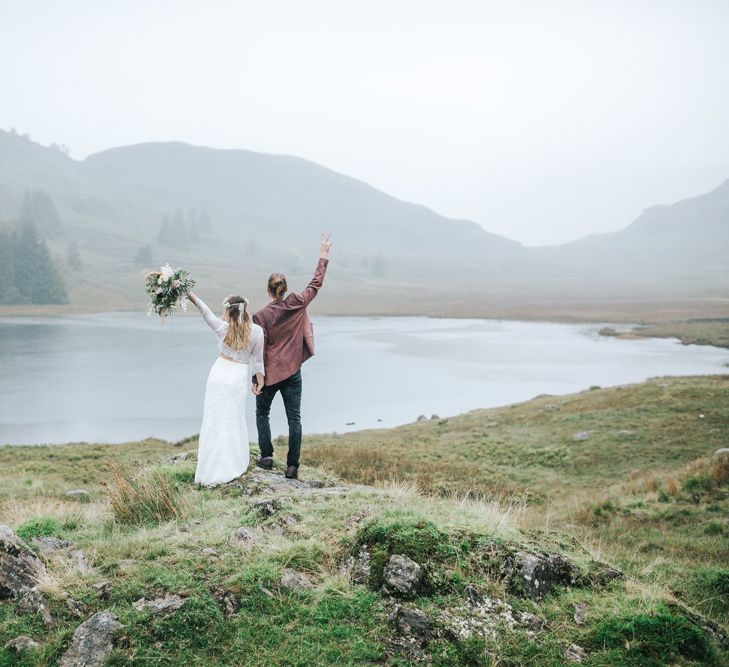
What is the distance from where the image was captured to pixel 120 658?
394cm

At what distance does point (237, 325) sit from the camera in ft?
A: 25.3

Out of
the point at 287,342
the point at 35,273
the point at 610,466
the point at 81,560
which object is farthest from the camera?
the point at 35,273

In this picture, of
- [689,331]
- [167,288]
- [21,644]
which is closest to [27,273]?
[689,331]

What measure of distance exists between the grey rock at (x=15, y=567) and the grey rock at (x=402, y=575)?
9.08 feet

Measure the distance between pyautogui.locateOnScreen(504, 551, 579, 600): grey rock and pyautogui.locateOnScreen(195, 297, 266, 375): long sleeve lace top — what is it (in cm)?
425

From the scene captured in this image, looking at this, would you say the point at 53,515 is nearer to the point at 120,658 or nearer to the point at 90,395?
the point at 120,658

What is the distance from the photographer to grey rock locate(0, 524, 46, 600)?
14.9 ft

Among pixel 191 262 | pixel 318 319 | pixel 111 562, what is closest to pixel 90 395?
pixel 111 562

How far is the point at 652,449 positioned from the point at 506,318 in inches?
3279

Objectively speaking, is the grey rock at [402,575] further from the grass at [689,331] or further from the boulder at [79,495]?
the grass at [689,331]

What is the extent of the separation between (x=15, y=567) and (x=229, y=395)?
3502 mm

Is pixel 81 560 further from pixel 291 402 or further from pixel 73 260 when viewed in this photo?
pixel 73 260

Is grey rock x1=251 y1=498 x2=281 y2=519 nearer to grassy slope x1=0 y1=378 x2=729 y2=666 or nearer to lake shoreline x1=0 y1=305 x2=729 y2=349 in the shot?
grassy slope x1=0 y1=378 x2=729 y2=666

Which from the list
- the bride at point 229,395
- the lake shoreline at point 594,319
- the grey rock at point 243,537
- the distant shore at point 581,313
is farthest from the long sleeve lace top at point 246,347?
the distant shore at point 581,313
